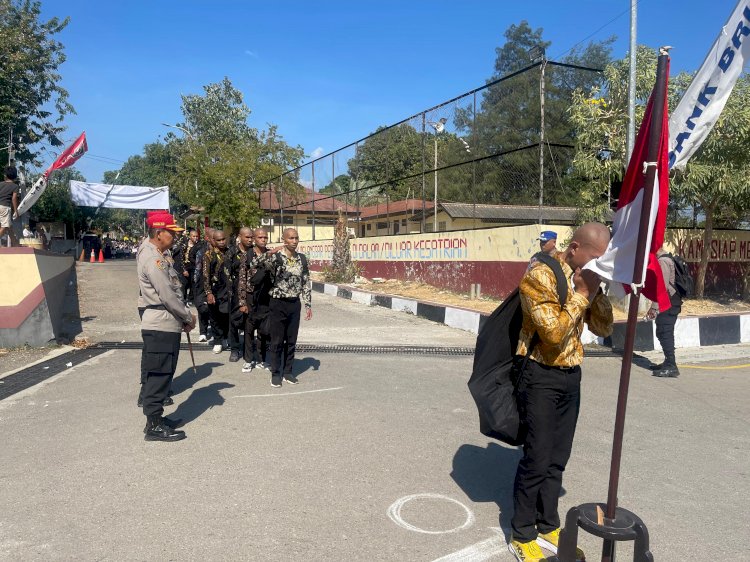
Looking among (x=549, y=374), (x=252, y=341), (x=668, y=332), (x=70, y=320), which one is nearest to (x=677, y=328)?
(x=668, y=332)

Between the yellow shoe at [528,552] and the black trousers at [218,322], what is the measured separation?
19.6 feet

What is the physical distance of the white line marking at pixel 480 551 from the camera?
2986 millimetres

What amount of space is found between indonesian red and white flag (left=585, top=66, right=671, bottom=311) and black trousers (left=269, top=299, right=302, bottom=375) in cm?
408

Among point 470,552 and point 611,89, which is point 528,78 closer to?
point 611,89

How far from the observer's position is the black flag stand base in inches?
96.7

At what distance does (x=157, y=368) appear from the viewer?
4.62 m

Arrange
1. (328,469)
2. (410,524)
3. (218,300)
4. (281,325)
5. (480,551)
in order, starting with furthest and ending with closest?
(218,300), (281,325), (328,469), (410,524), (480,551)

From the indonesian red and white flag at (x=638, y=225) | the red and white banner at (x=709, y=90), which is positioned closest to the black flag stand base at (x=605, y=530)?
the indonesian red and white flag at (x=638, y=225)

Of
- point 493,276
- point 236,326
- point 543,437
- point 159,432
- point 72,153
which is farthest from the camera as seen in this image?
point 72,153

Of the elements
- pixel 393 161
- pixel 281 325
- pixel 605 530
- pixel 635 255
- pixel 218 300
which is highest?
pixel 393 161

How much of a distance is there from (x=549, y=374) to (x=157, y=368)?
3.12 meters

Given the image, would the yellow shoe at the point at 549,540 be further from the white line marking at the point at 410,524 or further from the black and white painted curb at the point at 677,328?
the black and white painted curb at the point at 677,328

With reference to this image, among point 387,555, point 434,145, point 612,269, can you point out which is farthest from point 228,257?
point 434,145

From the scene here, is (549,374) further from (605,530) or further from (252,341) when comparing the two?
(252,341)
